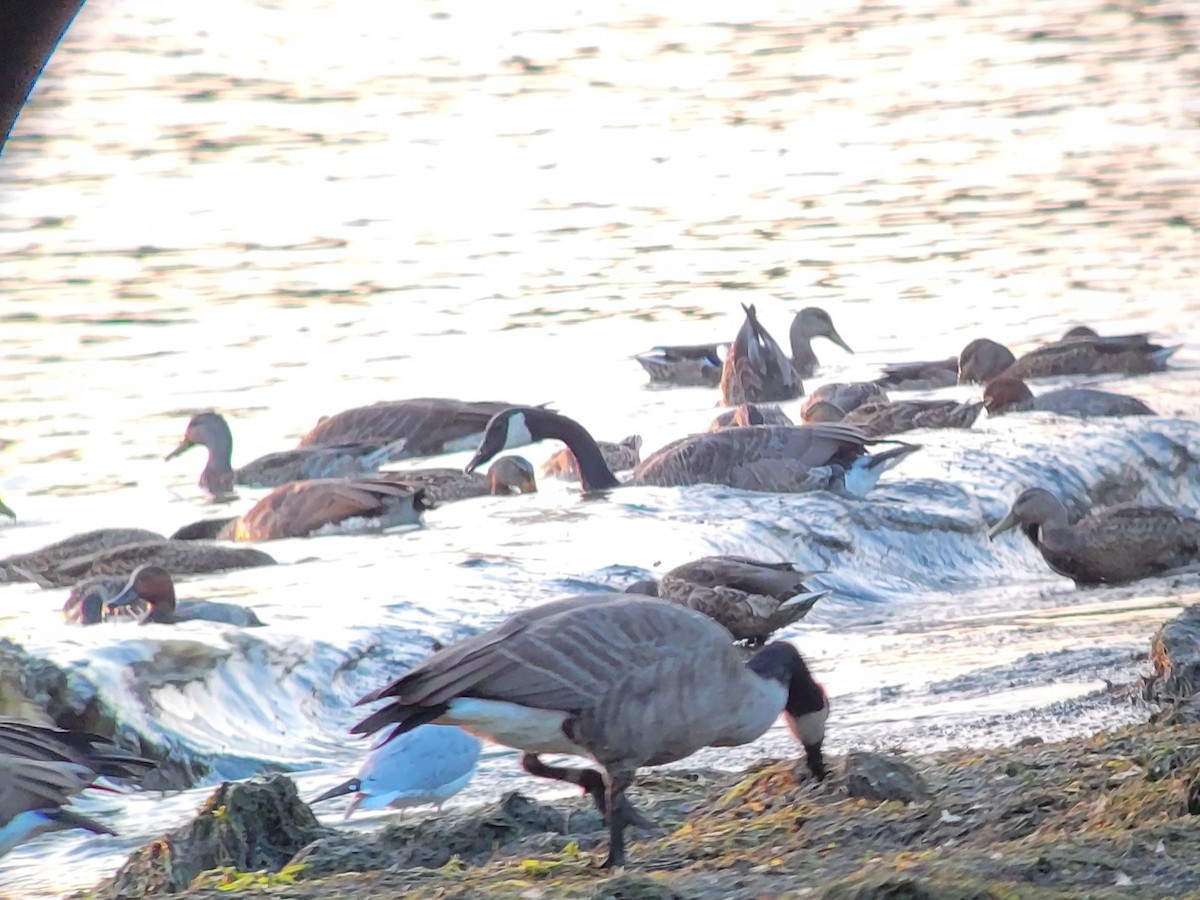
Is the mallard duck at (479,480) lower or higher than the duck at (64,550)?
lower

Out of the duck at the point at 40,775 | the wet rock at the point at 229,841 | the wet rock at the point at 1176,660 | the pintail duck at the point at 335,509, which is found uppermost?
the duck at the point at 40,775

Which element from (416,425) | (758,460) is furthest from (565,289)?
(758,460)

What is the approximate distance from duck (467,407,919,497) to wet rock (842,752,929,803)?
676 centimetres

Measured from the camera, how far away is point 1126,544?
36.5ft

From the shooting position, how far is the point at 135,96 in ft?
91.6

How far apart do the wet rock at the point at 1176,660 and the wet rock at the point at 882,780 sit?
1.71 m

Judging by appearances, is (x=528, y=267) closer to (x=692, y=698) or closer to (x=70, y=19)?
(x=692, y=698)

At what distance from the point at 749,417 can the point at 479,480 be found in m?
2.06

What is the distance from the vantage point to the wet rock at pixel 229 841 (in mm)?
5867

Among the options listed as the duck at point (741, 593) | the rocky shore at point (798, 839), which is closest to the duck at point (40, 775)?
the rocky shore at point (798, 839)

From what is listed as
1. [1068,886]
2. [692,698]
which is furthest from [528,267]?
[1068,886]

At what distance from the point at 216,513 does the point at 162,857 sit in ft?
24.9

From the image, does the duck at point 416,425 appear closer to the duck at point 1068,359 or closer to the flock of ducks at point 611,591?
the flock of ducks at point 611,591

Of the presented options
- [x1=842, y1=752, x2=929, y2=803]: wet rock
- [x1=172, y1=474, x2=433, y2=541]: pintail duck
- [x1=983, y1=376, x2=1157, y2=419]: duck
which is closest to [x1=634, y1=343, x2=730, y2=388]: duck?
[x1=983, y1=376, x2=1157, y2=419]: duck
